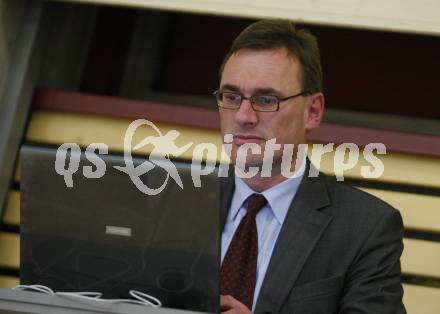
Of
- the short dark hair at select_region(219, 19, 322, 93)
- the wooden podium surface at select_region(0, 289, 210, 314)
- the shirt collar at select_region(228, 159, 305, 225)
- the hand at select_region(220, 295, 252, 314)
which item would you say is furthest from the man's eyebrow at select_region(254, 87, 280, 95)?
the wooden podium surface at select_region(0, 289, 210, 314)

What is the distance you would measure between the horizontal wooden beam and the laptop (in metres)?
2.11

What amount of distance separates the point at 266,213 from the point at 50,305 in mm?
1014

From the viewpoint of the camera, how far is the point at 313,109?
2818 mm

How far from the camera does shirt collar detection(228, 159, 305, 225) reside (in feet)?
8.64

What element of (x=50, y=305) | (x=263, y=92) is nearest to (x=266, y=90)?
(x=263, y=92)

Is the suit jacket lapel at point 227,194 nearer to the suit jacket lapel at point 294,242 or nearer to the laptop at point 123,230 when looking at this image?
the suit jacket lapel at point 294,242

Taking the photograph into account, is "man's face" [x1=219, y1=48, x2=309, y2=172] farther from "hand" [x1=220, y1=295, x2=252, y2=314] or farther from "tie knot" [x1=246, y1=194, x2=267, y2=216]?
"hand" [x1=220, y1=295, x2=252, y2=314]

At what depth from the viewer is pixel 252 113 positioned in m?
2.57

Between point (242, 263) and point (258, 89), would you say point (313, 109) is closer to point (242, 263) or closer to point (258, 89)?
point (258, 89)

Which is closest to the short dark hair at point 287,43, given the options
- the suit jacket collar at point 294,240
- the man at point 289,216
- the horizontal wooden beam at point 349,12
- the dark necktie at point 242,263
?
the man at point 289,216

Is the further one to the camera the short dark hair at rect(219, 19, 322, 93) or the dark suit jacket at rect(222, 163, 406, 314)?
the short dark hair at rect(219, 19, 322, 93)

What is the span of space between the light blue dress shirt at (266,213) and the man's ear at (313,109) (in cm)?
21

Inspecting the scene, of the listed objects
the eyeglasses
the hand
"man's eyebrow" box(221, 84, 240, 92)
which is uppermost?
"man's eyebrow" box(221, 84, 240, 92)

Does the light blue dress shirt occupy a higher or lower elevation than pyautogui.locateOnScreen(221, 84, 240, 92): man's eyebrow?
lower
